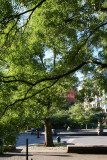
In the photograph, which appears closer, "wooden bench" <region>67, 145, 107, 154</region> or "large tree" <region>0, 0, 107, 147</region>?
"large tree" <region>0, 0, 107, 147</region>

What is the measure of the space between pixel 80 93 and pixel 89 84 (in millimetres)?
735

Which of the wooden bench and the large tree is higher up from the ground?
the large tree

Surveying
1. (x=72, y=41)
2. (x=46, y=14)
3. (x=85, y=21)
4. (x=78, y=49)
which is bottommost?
(x=78, y=49)

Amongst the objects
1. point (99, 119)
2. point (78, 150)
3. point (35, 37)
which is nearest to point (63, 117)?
point (99, 119)

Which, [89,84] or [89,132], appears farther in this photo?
[89,132]

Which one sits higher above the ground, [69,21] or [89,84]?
[69,21]

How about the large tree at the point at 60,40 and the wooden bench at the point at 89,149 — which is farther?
the wooden bench at the point at 89,149

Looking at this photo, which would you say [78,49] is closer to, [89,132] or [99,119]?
[89,132]

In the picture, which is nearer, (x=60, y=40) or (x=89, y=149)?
(x=60, y=40)

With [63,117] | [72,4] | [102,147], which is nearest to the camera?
[72,4]

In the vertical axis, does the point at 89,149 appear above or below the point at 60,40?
below

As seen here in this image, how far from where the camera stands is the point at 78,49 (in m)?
9.85

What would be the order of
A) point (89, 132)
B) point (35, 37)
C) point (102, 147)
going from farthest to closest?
point (89, 132) → point (102, 147) → point (35, 37)

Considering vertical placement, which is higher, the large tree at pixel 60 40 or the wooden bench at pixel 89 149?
the large tree at pixel 60 40
